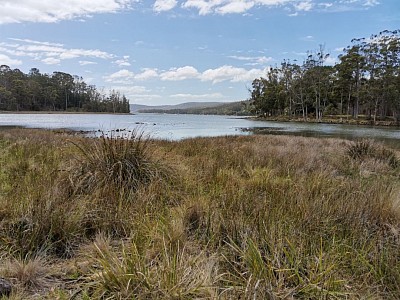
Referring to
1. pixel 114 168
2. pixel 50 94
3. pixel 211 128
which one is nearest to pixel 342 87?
pixel 211 128

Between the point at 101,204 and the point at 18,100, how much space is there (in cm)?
11288

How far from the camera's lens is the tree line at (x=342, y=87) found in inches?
2058

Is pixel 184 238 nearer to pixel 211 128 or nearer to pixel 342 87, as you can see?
pixel 211 128

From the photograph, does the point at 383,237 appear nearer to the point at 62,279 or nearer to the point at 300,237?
the point at 300,237

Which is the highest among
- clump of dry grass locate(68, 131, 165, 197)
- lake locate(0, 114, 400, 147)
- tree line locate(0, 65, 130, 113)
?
tree line locate(0, 65, 130, 113)

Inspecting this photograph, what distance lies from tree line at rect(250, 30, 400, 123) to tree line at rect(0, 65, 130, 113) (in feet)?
218

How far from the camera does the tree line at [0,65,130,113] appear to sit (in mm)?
96500

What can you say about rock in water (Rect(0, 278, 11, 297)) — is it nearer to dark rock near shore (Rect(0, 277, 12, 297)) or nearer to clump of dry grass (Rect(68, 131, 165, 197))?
dark rock near shore (Rect(0, 277, 12, 297))

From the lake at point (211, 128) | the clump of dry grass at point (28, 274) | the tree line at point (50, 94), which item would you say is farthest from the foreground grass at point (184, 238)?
the tree line at point (50, 94)

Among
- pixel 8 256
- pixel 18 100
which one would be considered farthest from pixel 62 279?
pixel 18 100

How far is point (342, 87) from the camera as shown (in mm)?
61719

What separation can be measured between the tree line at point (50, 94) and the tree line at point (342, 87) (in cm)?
6645

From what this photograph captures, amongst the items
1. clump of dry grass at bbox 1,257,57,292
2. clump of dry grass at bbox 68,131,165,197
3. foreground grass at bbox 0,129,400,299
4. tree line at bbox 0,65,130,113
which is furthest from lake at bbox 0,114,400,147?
tree line at bbox 0,65,130,113

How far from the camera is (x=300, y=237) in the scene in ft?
8.68
